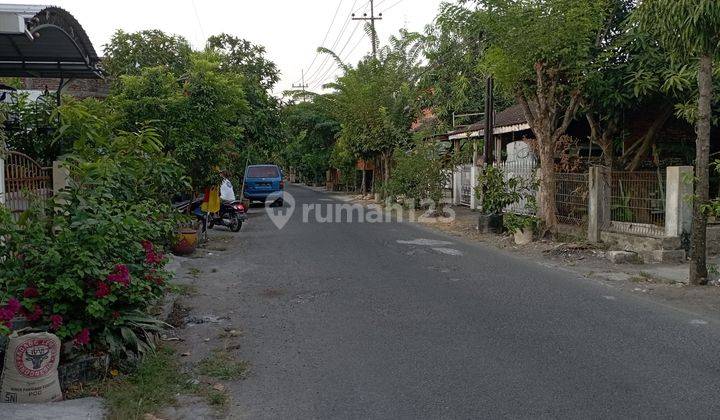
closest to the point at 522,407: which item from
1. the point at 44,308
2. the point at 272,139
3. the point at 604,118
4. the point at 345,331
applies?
the point at 345,331

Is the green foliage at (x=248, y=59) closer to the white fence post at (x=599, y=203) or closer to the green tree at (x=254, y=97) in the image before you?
the green tree at (x=254, y=97)

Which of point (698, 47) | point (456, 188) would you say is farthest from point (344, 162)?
point (698, 47)

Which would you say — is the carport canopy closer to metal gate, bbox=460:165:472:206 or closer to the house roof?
the house roof

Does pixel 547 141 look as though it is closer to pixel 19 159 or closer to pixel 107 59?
pixel 19 159

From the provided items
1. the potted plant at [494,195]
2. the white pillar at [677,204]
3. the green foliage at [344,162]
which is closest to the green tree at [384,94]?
the green foliage at [344,162]

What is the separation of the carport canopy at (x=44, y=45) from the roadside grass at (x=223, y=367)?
4245 mm

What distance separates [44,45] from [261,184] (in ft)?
59.1

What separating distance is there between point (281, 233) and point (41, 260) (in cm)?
1225

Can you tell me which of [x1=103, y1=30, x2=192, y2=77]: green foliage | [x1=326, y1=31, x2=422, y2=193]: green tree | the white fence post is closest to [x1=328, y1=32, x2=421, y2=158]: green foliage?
[x1=326, y1=31, x2=422, y2=193]: green tree

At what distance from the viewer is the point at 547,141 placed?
14.5 metres

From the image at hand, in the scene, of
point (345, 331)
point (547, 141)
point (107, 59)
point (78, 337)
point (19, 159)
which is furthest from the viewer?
point (107, 59)

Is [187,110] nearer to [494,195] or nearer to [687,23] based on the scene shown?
[494,195]

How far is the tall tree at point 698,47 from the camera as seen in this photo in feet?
28.9

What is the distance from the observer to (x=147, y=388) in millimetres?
5109
